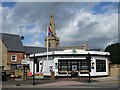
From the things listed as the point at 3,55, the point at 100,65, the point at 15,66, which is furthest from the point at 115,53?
the point at 100,65

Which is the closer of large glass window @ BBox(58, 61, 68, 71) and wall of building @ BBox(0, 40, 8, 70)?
large glass window @ BBox(58, 61, 68, 71)

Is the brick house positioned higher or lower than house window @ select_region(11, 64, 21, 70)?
higher

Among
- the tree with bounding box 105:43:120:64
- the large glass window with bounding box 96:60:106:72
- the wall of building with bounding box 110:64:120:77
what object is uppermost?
the tree with bounding box 105:43:120:64

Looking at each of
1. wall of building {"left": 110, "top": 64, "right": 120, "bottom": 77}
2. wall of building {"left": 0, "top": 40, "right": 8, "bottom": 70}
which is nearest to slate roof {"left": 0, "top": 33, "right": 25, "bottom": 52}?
wall of building {"left": 0, "top": 40, "right": 8, "bottom": 70}

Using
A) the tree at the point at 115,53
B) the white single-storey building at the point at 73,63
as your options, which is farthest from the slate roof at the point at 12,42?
the tree at the point at 115,53

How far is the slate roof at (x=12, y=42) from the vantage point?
76631 millimetres

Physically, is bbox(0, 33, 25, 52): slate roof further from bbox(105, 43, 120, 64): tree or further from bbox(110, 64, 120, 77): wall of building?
bbox(105, 43, 120, 64): tree

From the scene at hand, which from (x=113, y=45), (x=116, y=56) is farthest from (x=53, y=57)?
(x=113, y=45)

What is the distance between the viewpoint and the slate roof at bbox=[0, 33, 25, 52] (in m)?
76.6

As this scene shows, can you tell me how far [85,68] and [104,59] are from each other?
17.1 feet

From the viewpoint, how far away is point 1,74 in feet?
158

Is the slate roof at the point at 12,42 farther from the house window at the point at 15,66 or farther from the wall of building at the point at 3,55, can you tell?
the house window at the point at 15,66

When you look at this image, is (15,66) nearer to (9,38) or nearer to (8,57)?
(8,57)

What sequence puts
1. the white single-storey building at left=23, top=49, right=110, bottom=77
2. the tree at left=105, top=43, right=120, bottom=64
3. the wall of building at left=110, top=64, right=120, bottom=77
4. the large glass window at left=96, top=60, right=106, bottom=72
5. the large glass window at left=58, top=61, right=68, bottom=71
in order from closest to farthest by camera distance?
the white single-storey building at left=23, top=49, right=110, bottom=77, the large glass window at left=58, top=61, right=68, bottom=71, the large glass window at left=96, top=60, right=106, bottom=72, the wall of building at left=110, top=64, right=120, bottom=77, the tree at left=105, top=43, right=120, bottom=64
